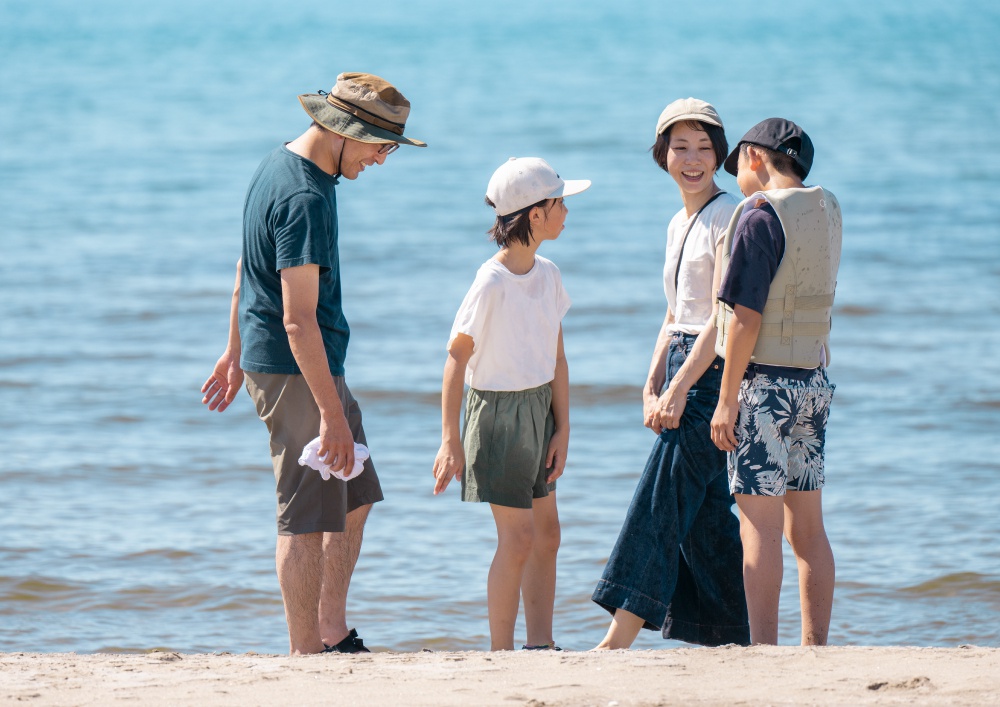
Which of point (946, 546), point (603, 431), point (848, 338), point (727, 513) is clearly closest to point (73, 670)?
point (727, 513)

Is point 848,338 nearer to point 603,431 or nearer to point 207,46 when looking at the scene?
point 603,431

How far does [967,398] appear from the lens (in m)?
8.57

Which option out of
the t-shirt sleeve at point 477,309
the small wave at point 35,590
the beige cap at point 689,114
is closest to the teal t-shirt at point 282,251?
the t-shirt sleeve at point 477,309

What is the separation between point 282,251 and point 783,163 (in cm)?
147

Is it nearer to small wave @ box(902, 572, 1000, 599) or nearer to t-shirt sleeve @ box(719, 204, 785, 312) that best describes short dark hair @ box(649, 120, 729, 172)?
t-shirt sleeve @ box(719, 204, 785, 312)

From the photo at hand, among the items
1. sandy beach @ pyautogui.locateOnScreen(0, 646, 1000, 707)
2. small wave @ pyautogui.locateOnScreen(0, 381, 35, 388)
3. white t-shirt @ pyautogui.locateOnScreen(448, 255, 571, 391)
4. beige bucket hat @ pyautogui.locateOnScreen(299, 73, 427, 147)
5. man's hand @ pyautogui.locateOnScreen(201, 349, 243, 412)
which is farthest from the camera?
small wave @ pyautogui.locateOnScreen(0, 381, 35, 388)

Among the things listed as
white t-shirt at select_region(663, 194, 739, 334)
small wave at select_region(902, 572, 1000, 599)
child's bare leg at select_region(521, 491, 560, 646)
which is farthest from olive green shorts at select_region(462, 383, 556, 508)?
small wave at select_region(902, 572, 1000, 599)

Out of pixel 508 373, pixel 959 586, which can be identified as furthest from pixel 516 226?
pixel 959 586

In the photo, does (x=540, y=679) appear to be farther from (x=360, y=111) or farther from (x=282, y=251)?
(x=360, y=111)

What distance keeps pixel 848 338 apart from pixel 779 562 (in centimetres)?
718

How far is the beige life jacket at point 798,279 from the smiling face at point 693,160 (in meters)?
0.39

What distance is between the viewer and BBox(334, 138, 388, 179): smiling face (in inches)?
154

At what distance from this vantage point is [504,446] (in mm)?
4020

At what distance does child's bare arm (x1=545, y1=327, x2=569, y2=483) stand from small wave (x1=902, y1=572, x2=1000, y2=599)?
2.26m
